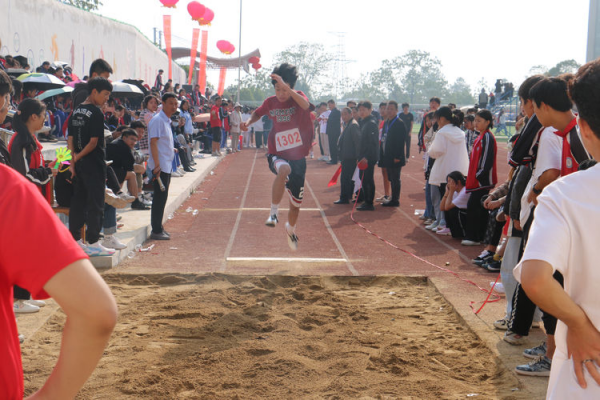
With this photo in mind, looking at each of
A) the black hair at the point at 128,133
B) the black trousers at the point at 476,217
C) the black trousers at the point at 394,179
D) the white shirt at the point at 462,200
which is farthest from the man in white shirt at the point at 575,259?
the black trousers at the point at 394,179

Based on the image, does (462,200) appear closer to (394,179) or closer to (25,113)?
(394,179)

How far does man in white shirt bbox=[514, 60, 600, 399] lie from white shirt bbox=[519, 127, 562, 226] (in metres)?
2.80

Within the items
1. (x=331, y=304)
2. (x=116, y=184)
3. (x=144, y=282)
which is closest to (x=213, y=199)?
(x=116, y=184)

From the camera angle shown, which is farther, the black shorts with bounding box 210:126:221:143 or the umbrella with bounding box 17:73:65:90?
the black shorts with bounding box 210:126:221:143

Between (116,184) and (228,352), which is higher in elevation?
(116,184)

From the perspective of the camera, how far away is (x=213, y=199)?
13.6 m

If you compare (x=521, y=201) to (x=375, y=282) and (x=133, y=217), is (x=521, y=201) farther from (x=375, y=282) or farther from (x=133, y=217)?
(x=133, y=217)

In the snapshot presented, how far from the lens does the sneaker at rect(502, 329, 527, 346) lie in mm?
4625

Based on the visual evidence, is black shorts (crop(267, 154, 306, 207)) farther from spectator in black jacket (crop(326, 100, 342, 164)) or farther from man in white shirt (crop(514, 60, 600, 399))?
spectator in black jacket (crop(326, 100, 342, 164))

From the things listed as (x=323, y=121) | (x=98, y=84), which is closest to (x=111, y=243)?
(x=98, y=84)

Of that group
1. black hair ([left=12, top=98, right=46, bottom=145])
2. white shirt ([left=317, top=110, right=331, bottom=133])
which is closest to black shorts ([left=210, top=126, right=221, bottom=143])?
white shirt ([left=317, top=110, right=331, bottom=133])

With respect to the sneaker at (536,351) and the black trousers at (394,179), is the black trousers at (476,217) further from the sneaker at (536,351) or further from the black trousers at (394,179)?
the sneaker at (536,351)

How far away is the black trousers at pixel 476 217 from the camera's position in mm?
8694

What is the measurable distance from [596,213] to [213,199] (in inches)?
481
